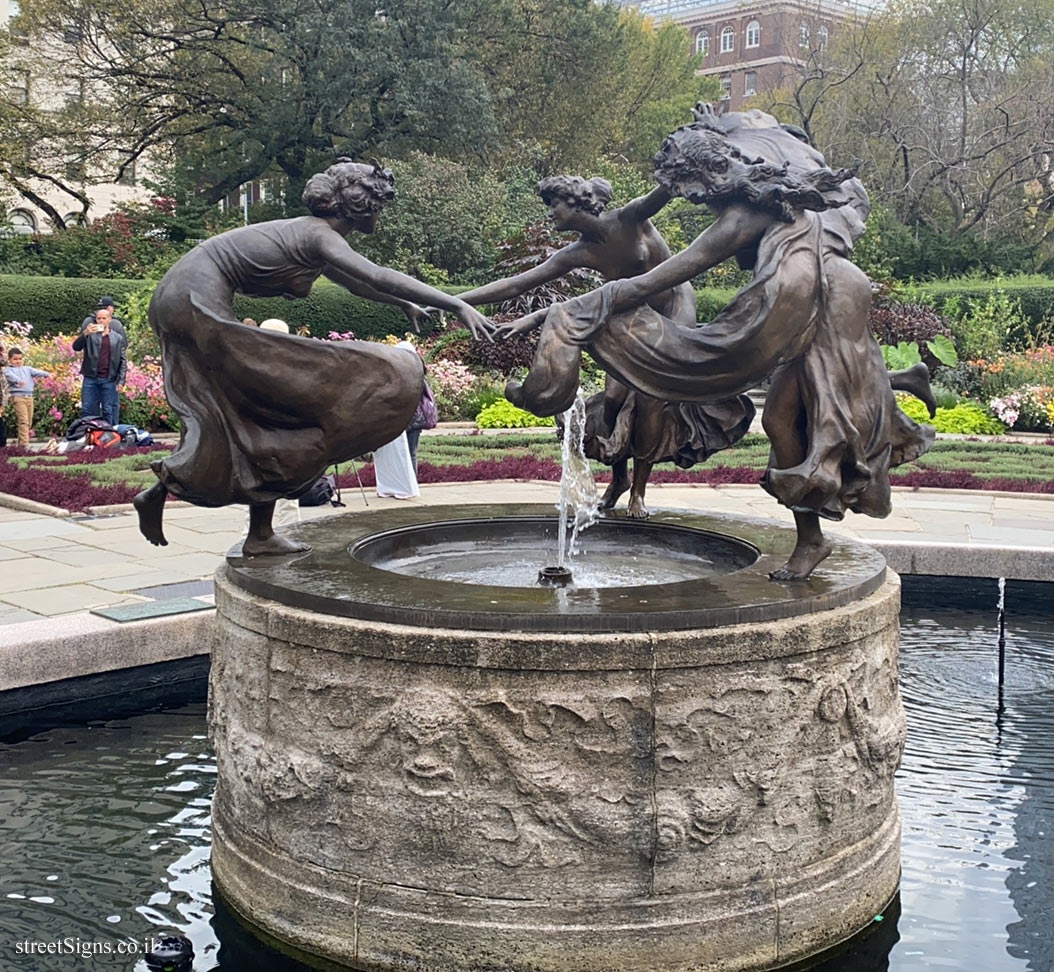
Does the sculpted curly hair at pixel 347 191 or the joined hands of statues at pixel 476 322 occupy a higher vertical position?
the sculpted curly hair at pixel 347 191

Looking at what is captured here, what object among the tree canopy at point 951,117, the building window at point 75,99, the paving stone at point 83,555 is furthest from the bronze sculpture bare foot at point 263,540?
the tree canopy at point 951,117

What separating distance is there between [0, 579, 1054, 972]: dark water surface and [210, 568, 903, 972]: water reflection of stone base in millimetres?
431

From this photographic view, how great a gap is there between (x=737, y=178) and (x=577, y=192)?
117 centimetres

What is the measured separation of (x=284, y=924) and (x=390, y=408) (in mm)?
1755

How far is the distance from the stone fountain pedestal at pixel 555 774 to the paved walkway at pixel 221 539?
9.28ft

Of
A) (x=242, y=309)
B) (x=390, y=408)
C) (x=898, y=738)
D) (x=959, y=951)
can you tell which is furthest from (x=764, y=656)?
(x=242, y=309)

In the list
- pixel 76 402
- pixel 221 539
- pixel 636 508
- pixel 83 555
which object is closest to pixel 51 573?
pixel 83 555

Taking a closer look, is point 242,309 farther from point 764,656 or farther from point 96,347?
point 764,656

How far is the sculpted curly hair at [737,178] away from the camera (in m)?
3.88

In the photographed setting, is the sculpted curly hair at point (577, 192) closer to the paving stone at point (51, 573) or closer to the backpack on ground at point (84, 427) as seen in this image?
the paving stone at point (51, 573)

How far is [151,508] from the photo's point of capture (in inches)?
175

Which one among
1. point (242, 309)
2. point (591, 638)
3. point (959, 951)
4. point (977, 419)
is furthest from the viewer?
point (242, 309)

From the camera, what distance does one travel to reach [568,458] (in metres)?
5.07

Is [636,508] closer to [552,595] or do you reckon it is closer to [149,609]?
[552,595]
